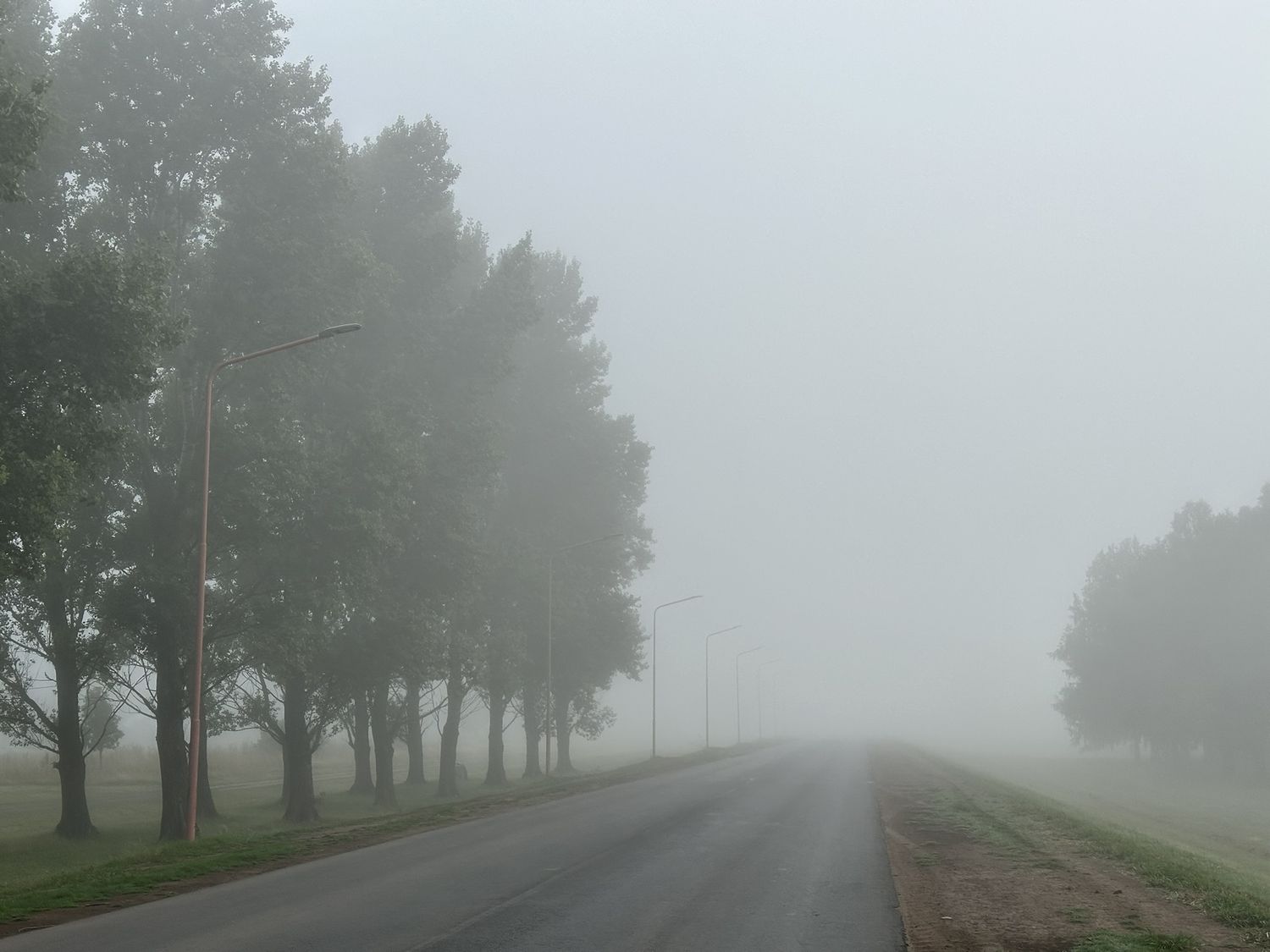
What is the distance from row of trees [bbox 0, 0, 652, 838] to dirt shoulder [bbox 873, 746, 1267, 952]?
1580 cm

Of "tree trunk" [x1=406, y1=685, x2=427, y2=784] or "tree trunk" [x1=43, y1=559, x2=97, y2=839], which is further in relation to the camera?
"tree trunk" [x1=406, y1=685, x2=427, y2=784]

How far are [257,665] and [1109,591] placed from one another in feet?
261

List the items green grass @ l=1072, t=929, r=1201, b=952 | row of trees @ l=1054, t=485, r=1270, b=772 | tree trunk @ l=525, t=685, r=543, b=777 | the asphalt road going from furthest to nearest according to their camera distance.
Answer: row of trees @ l=1054, t=485, r=1270, b=772 < tree trunk @ l=525, t=685, r=543, b=777 < the asphalt road < green grass @ l=1072, t=929, r=1201, b=952

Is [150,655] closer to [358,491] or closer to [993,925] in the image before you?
[358,491]

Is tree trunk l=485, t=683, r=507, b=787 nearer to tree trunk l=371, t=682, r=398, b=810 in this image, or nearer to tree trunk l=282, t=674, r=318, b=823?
tree trunk l=371, t=682, r=398, b=810

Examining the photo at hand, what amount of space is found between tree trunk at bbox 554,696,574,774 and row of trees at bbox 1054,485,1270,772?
39.1 meters

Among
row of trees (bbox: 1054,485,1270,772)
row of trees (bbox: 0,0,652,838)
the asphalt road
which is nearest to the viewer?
the asphalt road

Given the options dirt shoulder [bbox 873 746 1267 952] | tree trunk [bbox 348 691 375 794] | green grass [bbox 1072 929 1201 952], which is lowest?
tree trunk [bbox 348 691 375 794]

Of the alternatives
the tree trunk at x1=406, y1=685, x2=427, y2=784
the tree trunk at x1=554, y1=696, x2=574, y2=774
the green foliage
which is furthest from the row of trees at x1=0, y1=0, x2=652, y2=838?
the tree trunk at x1=554, y1=696, x2=574, y2=774

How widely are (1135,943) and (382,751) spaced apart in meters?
30.9

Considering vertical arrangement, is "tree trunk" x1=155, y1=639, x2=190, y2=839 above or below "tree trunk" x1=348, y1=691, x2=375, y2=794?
above

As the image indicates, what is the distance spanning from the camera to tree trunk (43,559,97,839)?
2934 cm

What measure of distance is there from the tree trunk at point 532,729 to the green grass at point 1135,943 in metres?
44.9

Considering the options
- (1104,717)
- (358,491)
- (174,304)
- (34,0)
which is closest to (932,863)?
(358,491)
